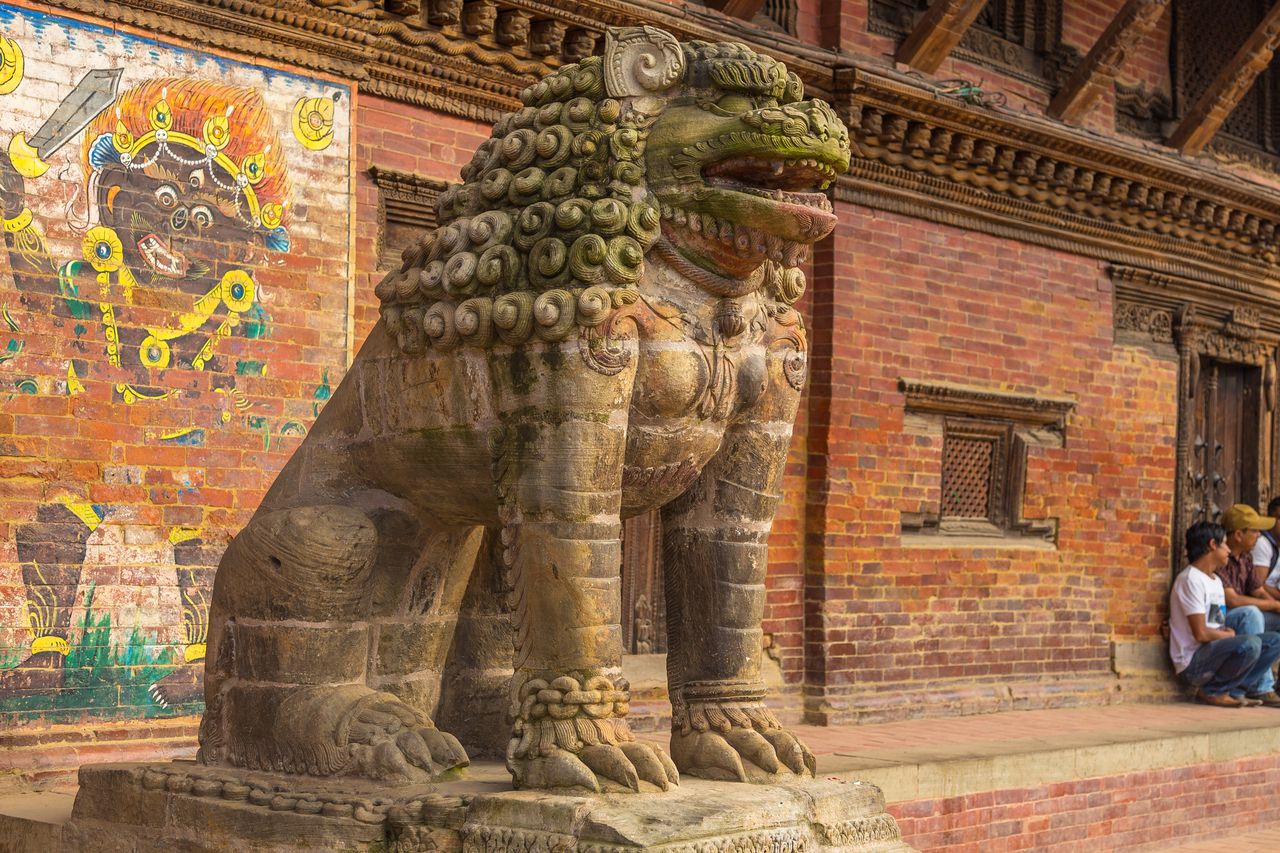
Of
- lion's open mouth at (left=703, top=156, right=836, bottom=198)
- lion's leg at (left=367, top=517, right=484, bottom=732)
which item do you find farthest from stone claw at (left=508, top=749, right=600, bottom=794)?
lion's open mouth at (left=703, top=156, right=836, bottom=198)

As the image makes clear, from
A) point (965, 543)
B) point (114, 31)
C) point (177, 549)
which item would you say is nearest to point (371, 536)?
point (177, 549)

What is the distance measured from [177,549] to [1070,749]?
14.5ft

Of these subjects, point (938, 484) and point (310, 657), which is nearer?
point (310, 657)

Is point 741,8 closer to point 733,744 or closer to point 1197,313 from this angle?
point 1197,313

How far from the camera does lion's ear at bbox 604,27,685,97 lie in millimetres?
4426

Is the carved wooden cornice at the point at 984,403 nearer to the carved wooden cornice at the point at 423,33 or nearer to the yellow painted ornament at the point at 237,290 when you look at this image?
the carved wooden cornice at the point at 423,33

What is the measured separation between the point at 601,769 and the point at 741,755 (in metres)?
0.54

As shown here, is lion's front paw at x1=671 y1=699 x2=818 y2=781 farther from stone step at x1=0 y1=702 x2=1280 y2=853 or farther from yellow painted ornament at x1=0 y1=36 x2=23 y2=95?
yellow painted ornament at x1=0 y1=36 x2=23 y2=95

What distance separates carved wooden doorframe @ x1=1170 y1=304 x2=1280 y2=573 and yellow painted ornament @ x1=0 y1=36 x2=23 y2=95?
28.6 ft

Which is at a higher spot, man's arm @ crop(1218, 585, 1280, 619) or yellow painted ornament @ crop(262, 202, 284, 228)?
yellow painted ornament @ crop(262, 202, 284, 228)

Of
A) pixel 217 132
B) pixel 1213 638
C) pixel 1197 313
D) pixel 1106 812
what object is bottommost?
pixel 1106 812

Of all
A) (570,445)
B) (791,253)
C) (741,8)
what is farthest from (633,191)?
(741,8)

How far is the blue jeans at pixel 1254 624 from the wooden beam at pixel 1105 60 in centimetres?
364

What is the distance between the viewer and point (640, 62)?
4441mm
